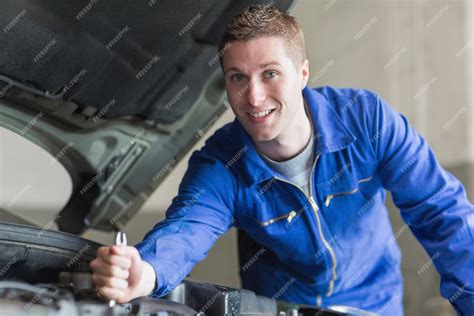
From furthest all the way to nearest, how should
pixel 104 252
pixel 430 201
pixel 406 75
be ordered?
pixel 406 75 < pixel 430 201 < pixel 104 252

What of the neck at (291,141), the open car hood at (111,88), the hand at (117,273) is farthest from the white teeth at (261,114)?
the hand at (117,273)

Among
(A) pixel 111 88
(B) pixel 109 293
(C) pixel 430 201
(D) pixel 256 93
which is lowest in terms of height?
(B) pixel 109 293

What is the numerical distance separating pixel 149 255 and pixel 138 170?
1.97 ft

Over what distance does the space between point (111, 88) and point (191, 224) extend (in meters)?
0.40

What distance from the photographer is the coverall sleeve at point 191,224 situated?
1.23m

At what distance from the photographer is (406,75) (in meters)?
3.78

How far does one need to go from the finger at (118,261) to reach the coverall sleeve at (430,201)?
72 cm

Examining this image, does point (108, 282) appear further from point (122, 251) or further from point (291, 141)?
point (291, 141)

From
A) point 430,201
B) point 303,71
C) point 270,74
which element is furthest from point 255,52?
point 430,201

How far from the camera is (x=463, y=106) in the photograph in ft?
11.6

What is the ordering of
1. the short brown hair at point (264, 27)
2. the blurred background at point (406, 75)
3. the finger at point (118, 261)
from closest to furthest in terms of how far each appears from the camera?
the finger at point (118, 261), the short brown hair at point (264, 27), the blurred background at point (406, 75)

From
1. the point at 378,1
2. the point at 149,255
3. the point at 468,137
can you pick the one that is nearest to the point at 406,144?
the point at 149,255

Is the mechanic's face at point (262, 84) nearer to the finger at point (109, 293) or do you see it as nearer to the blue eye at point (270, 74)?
the blue eye at point (270, 74)

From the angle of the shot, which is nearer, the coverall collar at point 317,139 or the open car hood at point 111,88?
the open car hood at point 111,88
